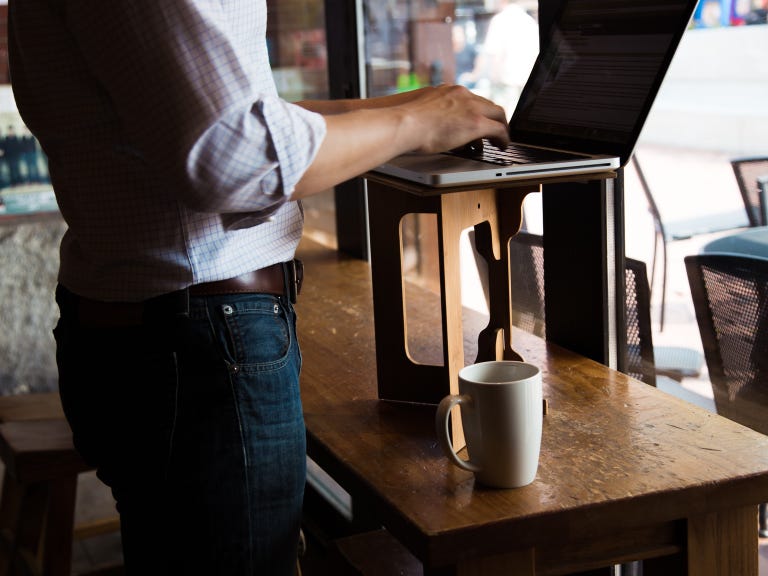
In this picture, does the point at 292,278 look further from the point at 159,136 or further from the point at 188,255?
the point at 159,136

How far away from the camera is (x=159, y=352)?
0.93 metres

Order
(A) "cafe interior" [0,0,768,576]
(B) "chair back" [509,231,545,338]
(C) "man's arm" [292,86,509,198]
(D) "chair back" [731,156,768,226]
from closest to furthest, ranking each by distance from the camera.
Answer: (C) "man's arm" [292,86,509,198]
(A) "cafe interior" [0,0,768,576]
(D) "chair back" [731,156,768,226]
(B) "chair back" [509,231,545,338]

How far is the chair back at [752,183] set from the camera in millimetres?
1238

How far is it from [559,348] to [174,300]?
0.81 m

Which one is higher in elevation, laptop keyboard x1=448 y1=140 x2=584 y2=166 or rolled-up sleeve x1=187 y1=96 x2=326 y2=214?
rolled-up sleeve x1=187 y1=96 x2=326 y2=214

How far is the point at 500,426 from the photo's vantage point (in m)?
0.96

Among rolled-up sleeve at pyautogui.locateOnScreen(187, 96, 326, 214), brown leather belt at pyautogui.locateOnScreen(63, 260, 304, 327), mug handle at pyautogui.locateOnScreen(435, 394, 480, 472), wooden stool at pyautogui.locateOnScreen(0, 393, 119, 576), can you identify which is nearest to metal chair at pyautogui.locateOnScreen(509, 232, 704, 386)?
mug handle at pyautogui.locateOnScreen(435, 394, 480, 472)

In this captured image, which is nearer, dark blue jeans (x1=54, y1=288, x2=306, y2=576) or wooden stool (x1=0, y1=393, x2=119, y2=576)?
dark blue jeans (x1=54, y1=288, x2=306, y2=576)

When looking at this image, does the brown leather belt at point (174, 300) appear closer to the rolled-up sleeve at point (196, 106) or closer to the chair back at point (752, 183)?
the rolled-up sleeve at point (196, 106)

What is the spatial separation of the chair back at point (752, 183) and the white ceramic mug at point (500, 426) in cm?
46

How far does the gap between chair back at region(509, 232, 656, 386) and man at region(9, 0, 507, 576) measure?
56cm

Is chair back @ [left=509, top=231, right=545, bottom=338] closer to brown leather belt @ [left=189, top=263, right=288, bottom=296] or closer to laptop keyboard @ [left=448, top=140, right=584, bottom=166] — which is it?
laptop keyboard @ [left=448, top=140, right=584, bottom=166]

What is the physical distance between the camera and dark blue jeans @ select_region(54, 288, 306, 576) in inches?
36.6

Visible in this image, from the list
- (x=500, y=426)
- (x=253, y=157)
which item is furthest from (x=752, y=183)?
(x=253, y=157)
